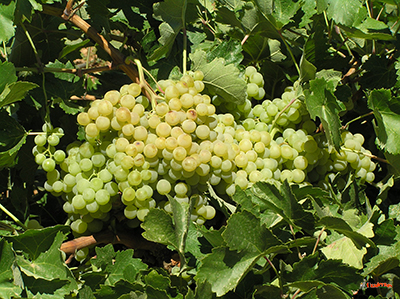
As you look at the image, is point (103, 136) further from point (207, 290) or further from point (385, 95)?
point (385, 95)

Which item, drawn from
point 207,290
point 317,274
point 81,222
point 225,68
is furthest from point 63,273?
point 225,68

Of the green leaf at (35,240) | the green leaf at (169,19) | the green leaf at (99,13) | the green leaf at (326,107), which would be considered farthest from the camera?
the green leaf at (99,13)

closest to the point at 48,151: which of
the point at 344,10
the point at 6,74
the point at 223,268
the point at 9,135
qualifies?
the point at 9,135

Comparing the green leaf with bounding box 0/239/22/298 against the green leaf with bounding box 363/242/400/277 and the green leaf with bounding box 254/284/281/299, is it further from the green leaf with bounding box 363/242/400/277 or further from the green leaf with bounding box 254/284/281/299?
the green leaf with bounding box 363/242/400/277

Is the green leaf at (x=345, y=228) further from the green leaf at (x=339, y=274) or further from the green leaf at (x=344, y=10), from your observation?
the green leaf at (x=344, y=10)

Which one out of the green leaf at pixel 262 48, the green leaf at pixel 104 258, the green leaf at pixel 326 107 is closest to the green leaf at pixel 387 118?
the green leaf at pixel 326 107

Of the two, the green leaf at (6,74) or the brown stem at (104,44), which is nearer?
the green leaf at (6,74)

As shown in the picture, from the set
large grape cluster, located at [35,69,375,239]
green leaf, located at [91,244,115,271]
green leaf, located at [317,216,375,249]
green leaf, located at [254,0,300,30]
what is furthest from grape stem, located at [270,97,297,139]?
green leaf, located at [91,244,115,271]
